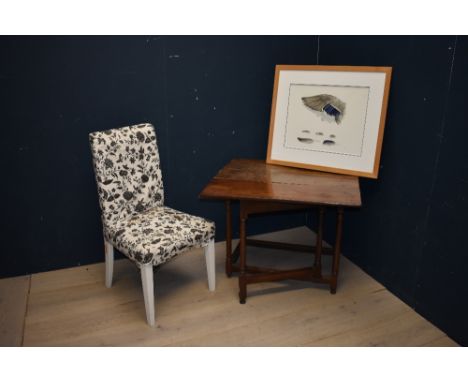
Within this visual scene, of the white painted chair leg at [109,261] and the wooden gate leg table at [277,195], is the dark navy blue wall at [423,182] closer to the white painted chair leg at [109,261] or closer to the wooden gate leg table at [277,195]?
the wooden gate leg table at [277,195]

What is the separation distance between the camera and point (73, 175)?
284 centimetres

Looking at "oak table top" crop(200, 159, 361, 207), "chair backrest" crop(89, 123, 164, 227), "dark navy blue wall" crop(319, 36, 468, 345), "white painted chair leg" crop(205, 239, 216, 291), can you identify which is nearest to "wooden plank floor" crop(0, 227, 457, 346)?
"white painted chair leg" crop(205, 239, 216, 291)

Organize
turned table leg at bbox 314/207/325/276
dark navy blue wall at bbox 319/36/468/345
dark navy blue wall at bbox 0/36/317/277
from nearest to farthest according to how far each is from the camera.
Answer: dark navy blue wall at bbox 319/36/468/345 < dark navy blue wall at bbox 0/36/317/277 < turned table leg at bbox 314/207/325/276

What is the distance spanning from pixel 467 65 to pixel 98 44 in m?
2.03

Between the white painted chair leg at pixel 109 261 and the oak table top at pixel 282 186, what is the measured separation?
28.9 inches

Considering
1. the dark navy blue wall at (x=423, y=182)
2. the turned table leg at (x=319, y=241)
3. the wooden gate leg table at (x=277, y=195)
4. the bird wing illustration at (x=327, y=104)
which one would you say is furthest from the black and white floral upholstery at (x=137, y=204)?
the dark navy blue wall at (x=423, y=182)

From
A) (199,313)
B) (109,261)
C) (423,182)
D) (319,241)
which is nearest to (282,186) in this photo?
(319,241)

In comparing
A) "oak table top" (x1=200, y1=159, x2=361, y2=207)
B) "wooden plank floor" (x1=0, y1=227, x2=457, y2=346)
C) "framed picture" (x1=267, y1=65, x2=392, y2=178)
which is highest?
"framed picture" (x1=267, y1=65, x2=392, y2=178)

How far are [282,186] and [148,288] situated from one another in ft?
3.04

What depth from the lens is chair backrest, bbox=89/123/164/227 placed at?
2.50 m

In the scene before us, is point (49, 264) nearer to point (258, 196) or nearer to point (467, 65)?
point (258, 196)

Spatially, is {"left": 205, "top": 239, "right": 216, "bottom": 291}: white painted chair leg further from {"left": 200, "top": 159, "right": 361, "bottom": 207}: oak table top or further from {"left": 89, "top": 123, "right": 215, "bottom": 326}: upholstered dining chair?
{"left": 200, "top": 159, "right": 361, "bottom": 207}: oak table top

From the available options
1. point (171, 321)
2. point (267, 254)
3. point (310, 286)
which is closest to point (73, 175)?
point (171, 321)

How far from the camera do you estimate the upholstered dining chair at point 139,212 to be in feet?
7.77
